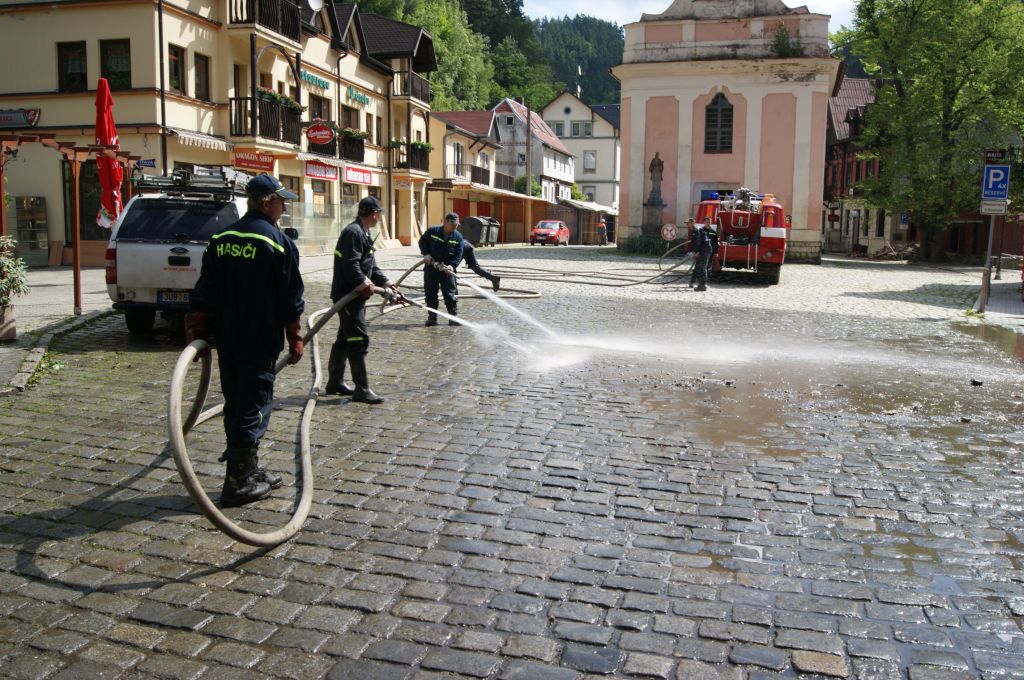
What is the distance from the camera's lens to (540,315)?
1560 centimetres

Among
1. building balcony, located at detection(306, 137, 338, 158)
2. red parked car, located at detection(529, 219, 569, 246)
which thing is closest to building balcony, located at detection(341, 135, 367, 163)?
building balcony, located at detection(306, 137, 338, 158)

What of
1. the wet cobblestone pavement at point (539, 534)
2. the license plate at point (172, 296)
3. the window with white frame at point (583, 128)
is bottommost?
the wet cobblestone pavement at point (539, 534)

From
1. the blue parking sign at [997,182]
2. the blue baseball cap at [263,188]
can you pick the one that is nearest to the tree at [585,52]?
the blue parking sign at [997,182]

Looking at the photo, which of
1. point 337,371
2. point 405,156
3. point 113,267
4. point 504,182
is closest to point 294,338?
point 337,371

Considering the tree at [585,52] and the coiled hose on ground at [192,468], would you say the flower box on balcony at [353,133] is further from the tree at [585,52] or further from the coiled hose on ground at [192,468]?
the tree at [585,52]

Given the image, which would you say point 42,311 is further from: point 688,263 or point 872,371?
point 688,263

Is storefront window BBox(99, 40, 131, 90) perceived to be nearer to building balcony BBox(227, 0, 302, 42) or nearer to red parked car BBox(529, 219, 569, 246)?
building balcony BBox(227, 0, 302, 42)

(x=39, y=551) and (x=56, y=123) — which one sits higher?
(x=56, y=123)

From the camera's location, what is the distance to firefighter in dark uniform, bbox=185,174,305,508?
203 inches

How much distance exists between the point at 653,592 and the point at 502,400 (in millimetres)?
4354

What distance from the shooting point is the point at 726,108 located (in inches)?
1529

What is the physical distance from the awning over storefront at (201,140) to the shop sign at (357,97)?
11.7 metres

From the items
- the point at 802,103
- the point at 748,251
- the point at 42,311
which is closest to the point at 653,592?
the point at 42,311

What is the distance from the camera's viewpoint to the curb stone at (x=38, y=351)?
8289 millimetres
